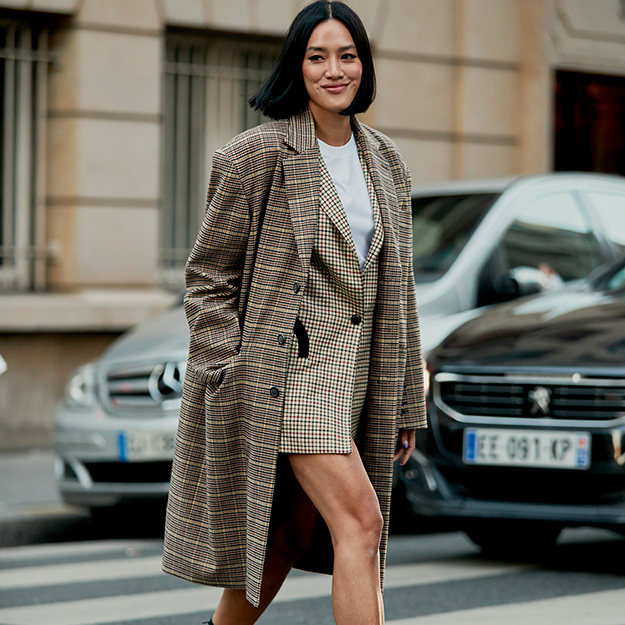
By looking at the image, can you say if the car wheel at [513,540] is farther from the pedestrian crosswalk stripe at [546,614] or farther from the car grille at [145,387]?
the car grille at [145,387]

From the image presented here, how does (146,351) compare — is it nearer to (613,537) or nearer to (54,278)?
(613,537)

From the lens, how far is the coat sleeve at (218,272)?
3090 mm

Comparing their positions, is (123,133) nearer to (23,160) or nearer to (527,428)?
(23,160)

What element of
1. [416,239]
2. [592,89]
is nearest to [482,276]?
[416,239]

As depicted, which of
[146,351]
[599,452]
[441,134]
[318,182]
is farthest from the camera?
[441,134]

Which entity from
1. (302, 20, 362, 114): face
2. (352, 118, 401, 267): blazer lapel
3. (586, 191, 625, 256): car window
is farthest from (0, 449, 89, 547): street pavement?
(302, 20, 362, 114): face

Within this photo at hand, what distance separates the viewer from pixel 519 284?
6137mm

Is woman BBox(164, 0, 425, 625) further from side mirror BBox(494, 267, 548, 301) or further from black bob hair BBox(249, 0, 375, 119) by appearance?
side mirror BBox(494, 267, 548, 301)

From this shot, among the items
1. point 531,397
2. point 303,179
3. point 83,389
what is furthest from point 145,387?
point 303,179

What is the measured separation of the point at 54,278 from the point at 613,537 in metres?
5.16

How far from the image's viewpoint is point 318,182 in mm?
3102

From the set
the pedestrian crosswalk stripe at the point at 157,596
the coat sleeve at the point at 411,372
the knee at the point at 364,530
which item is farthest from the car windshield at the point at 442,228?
the knee at the point at 364,530

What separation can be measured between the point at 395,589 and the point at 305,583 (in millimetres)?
396

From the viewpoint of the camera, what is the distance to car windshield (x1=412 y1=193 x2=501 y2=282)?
21.1 ft
